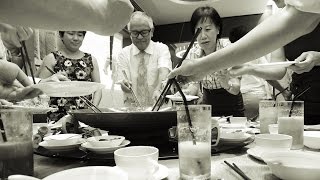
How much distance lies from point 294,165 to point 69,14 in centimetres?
88

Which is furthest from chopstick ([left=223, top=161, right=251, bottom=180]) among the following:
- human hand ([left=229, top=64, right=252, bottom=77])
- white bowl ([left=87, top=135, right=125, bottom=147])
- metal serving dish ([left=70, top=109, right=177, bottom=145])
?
human hand ([left=229, top=64, right=252, bottom=77])

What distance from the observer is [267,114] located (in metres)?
1.48

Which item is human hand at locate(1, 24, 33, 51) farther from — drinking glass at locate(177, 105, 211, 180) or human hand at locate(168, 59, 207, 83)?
drinking glass at locate(177, 105, 211, 180)

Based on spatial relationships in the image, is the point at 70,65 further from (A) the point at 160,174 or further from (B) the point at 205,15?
(A) the point at 160,174

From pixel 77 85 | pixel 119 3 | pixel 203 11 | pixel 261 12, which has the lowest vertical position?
pixel 77 85

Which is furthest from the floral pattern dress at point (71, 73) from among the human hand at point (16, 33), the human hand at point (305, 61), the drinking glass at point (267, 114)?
the human hand at point (305, 61)

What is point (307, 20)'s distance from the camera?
4.17 ft

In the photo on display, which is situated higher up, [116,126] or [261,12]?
[261,12]

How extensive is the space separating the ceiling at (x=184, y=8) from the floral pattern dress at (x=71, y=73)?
323 cm

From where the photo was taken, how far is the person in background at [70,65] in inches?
121

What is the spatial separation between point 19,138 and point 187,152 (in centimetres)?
52

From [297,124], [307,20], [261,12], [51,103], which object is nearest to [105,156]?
[297,124]

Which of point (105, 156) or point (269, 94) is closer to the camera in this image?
point (105, 156)

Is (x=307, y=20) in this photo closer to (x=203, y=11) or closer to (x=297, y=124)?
(x=297, y=124)
